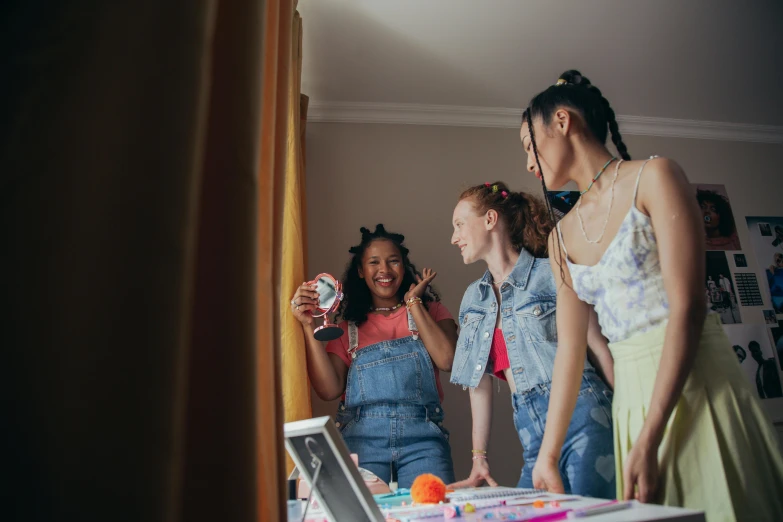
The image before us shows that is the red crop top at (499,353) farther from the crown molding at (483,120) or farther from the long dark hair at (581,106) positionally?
the crown molding at (483,120)

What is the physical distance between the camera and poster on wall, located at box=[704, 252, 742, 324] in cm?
239

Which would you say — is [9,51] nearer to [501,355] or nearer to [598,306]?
[598,306]

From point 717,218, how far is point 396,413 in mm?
1886

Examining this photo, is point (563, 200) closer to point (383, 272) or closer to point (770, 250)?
point (383, 272)

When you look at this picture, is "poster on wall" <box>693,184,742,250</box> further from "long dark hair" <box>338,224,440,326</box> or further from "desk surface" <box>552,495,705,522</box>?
"desk surface" <box>552,495,705,522</box>

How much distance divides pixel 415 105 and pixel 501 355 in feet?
4.41

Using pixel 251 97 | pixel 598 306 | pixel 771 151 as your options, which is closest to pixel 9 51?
pixel 251 97

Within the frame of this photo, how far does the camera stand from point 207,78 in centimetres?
32

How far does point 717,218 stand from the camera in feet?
8.25

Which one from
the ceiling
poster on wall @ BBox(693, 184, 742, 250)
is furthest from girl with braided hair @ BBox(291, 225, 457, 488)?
poster on wall @ BBox(693, 184, 742, 250)

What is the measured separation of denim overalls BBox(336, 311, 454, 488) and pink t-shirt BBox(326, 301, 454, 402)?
0.03 m

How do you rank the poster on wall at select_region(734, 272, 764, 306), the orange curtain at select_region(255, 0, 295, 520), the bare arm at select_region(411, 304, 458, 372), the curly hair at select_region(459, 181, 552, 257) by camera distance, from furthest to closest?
the poster on wall at select_region(734, 272, 764, 306)
the bare arm at select_region(411, 304, 458, 372)
the curly hair at select_region(459, 181, 552, 257)
the orange curtain at select_region(255, 0, 295, 520)

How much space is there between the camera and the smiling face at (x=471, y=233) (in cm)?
156

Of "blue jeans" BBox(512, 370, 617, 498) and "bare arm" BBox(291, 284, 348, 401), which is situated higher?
"bare arm" BBox(291, 284, 348, 401)
